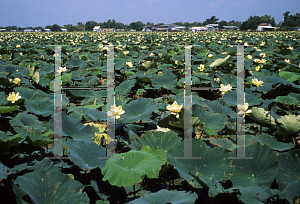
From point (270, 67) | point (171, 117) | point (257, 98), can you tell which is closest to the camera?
point (171, 117)

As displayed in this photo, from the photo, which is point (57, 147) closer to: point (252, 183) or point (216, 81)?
point (252, 183)

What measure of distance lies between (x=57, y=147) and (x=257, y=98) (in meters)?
1.86

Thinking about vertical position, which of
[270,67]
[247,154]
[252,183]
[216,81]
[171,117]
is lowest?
[252,183]

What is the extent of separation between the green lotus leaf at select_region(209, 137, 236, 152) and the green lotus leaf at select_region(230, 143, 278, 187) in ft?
0.67

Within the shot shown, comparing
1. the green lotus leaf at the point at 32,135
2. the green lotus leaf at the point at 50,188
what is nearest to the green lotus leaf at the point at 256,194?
the green lotus leaf at the point at 50,188

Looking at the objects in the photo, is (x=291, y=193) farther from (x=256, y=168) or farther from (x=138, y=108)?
(x=138, y=108)

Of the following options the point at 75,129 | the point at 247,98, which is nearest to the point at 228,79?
the point at 247,98

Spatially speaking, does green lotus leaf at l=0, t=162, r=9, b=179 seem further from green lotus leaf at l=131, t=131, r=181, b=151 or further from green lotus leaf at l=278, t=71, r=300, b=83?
green lotus leaf at l=278, t=71, r=300, b=83

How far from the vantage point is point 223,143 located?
1.46 metres

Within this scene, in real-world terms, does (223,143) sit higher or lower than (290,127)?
lower

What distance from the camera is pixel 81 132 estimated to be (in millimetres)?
1514

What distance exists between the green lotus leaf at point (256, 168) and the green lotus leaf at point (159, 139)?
0.40 meters

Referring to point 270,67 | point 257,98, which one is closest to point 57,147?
point 257,98

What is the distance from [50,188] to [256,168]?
1.00 meters
